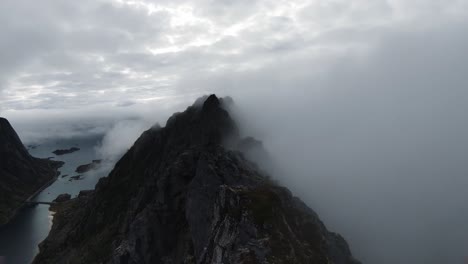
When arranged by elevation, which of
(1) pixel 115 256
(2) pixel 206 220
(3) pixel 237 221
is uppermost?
(3) pixel 237 221

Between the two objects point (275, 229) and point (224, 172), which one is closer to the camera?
point (275, 229)

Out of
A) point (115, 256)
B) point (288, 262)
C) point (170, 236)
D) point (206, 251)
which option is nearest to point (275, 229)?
point (288, 262)

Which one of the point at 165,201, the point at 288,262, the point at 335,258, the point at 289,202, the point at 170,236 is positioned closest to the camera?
the point at 288,262

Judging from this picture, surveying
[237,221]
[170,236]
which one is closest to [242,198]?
[237,221]

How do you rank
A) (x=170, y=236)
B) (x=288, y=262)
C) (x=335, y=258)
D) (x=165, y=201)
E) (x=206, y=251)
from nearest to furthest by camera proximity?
(x=288, y=262) < (x=206, y=251) < (x=335, y=258) < (x=170, y=236) < (x=165, y=201)

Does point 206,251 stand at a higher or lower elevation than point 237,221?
lower

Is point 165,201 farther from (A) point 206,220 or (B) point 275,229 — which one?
(B) point 275,229

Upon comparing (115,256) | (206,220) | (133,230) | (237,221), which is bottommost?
(115,256)

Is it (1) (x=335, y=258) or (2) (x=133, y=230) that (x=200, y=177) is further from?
(1) (x=335, y=258)

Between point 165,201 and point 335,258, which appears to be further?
point 165,201
